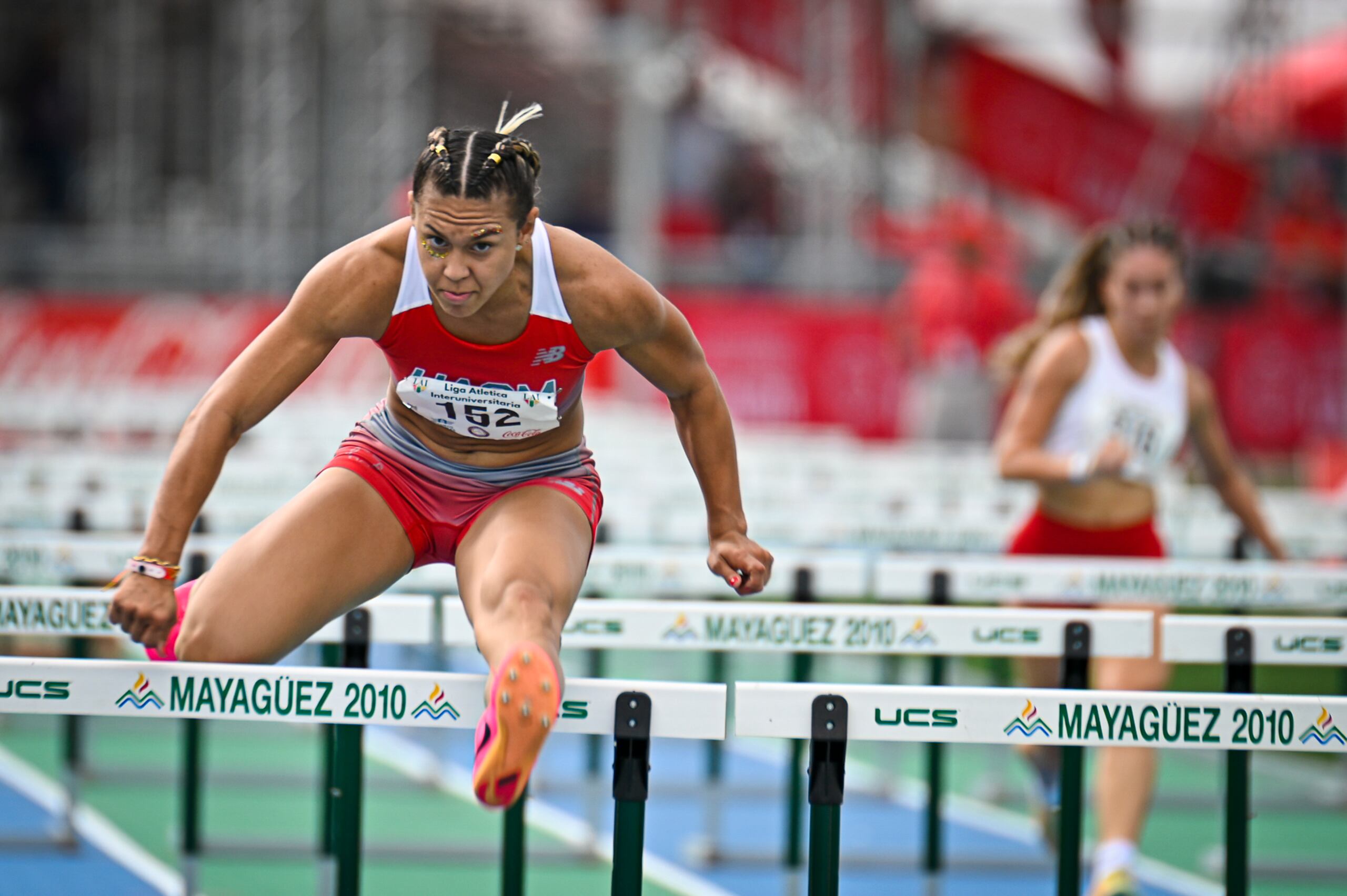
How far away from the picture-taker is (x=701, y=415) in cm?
366

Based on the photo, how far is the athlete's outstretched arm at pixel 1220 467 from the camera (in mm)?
5160

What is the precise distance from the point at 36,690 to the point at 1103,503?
349cm

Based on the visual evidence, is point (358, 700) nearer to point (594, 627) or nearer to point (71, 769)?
point (594, 627)

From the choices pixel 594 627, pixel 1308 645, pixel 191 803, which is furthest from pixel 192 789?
pixel 1308 645

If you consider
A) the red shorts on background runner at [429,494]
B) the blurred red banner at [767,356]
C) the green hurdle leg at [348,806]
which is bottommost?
the green hurdle leg at [348,806]

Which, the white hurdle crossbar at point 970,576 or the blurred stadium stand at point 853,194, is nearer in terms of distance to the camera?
the white hurdle crossbar at point 970,576

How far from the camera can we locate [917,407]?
1249cm

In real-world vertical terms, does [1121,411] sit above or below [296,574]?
above

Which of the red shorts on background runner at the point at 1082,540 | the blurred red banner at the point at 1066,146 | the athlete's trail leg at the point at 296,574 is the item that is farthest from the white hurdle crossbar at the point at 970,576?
the blurred red banner at the point at 1066,146

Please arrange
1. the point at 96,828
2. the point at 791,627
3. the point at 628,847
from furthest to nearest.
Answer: the point at 96,828
the point at 791,627
the point at 628,847

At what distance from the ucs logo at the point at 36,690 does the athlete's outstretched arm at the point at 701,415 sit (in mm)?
1389

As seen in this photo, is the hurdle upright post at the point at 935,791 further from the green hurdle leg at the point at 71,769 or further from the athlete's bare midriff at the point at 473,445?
the green hurdle leg at the point at 71,769

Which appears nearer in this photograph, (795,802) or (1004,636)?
(1004,636)

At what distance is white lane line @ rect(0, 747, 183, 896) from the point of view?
18.3 ft
